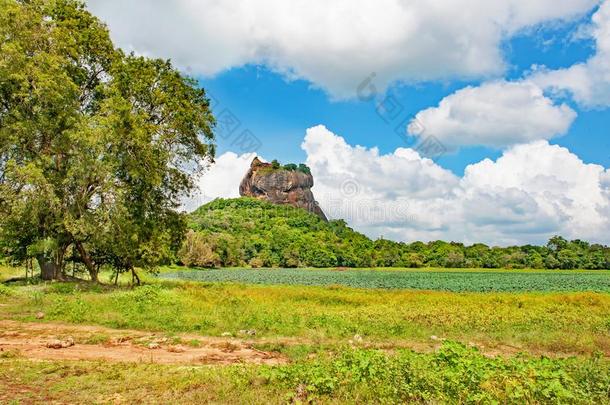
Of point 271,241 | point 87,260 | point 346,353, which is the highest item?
point 271,241

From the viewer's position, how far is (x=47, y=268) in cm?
3091

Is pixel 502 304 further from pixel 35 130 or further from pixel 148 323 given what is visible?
pixel 35 130

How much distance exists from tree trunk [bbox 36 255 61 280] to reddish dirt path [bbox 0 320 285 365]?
52.4 ft

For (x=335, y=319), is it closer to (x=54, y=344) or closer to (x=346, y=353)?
(x=346, y=353)

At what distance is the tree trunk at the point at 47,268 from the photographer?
101 ft

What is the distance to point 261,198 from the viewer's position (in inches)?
7731

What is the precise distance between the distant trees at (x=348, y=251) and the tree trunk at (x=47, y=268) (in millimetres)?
67719

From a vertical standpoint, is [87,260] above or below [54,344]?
above

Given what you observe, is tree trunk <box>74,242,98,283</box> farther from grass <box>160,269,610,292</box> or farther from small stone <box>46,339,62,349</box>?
grass <box>160,269,610,292</box>

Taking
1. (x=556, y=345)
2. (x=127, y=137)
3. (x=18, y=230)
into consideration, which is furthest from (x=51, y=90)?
(x=556, y=345)

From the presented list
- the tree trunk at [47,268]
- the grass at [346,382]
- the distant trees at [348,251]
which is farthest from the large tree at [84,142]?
the distant trees at [348,251]

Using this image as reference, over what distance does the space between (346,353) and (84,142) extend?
2254 centimetres

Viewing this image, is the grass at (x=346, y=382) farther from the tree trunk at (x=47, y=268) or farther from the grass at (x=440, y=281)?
the grass at (x=440, y=281)

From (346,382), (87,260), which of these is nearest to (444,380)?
(346,382)
